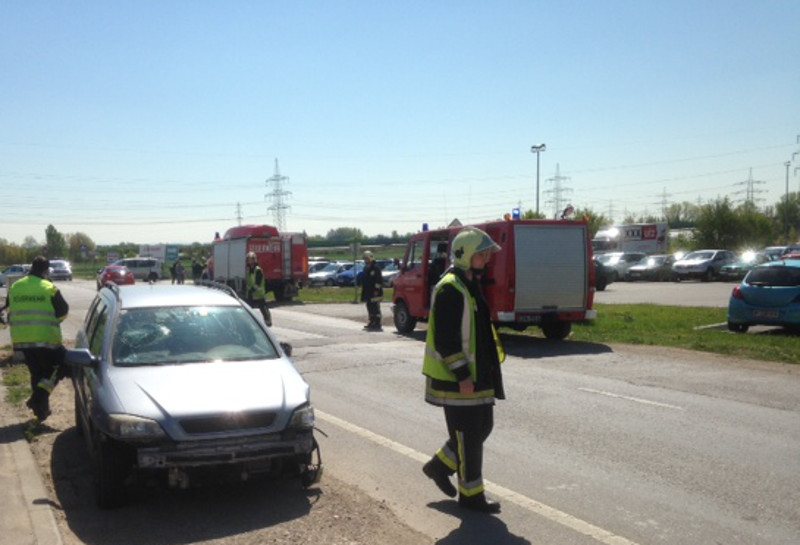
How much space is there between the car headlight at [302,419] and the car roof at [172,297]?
5.99 feet

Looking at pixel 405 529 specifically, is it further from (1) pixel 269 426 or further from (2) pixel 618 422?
(2) pixel 618 422

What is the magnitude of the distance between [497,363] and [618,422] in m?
3.46

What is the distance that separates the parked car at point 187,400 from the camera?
5199 millimetres

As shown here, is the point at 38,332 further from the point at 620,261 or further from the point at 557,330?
the point at 620,261

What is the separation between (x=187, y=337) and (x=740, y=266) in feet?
131

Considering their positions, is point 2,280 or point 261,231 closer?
point 261,231

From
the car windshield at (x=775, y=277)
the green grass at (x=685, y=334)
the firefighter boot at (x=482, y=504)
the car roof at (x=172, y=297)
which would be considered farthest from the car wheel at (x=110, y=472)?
the car windshield at (x=775, y=277)

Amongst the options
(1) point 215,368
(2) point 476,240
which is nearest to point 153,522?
(1) point 215,368

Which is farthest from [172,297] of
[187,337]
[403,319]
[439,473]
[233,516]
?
[403,319]

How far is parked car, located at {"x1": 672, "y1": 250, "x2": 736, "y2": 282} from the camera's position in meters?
41.8

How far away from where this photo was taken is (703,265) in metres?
41.7

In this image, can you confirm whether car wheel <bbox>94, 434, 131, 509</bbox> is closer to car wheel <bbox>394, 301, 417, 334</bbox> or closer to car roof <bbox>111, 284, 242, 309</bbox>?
car roof <bbox>111, 284, 242, 309</bbox>

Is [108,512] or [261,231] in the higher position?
[261,231]

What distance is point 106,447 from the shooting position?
5312 millimetres
